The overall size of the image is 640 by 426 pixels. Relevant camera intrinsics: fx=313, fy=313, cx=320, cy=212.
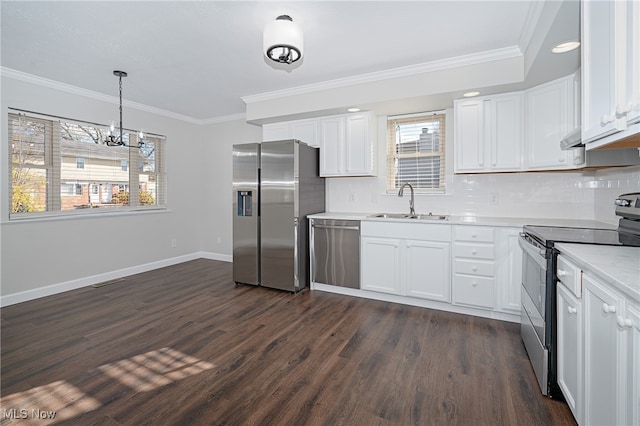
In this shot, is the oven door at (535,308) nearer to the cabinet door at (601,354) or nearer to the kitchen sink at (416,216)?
the cabinet door at (601,354)

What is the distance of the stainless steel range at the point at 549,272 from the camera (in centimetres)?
188

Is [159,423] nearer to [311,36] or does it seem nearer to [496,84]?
[311,36]

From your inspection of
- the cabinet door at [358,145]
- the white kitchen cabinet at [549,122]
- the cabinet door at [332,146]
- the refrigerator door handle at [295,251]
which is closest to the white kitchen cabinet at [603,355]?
the white kitchen cabinet at [549,122]

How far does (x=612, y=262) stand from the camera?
143 centimetres

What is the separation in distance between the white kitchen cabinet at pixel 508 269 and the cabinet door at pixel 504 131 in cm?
77

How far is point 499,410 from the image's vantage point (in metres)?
1.82

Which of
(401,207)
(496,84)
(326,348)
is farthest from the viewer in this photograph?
(401,207)

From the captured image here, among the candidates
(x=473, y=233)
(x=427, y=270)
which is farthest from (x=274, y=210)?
(x=473, y=233)

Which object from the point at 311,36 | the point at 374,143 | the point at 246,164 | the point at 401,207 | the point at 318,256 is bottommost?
the point at 318,256

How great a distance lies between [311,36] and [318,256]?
2.47 metres

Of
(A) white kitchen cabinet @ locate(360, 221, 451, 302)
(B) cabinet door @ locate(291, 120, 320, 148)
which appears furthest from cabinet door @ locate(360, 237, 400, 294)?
(B) cabinet door @ locate(291, 120, 320, 148)

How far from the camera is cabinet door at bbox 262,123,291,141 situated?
4.55 metres

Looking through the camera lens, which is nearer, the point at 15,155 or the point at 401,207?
the point at 15,155

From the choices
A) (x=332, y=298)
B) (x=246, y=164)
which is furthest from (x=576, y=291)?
(x=246, y=164)
